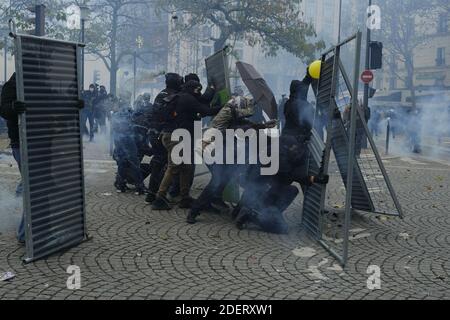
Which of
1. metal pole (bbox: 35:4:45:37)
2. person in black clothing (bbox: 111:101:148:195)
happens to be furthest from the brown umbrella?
metal pole (bbox: 35:4:45:37)

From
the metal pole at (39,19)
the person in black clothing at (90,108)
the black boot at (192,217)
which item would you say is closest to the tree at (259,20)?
the person in black clothing at (90,108)

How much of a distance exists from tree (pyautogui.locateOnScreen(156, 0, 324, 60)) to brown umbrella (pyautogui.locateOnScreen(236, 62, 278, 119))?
1386 centimetres

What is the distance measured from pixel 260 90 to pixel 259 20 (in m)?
14.9

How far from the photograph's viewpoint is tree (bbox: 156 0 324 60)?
20438 mm

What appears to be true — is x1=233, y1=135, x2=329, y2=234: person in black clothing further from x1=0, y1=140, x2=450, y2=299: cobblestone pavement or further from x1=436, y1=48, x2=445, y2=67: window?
x1=436, y1=48, x2=445, y2=67: window

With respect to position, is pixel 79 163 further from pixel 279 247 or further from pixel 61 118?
pixel 279 247

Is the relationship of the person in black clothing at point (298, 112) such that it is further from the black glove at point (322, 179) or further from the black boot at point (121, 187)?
the black boot at point (121, 187)

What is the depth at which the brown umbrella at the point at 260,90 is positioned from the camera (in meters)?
6.77

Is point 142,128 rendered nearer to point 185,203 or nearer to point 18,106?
point 185,203

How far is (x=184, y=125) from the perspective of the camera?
6.78 m

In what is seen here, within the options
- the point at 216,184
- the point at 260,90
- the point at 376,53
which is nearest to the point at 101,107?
the point at 376,53

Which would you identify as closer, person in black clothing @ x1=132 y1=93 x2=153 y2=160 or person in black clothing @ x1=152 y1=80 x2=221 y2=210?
person in black clothing @ x1=152 y1=80 x2=221 y2=210

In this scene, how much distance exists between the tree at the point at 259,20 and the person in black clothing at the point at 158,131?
44.6ft
